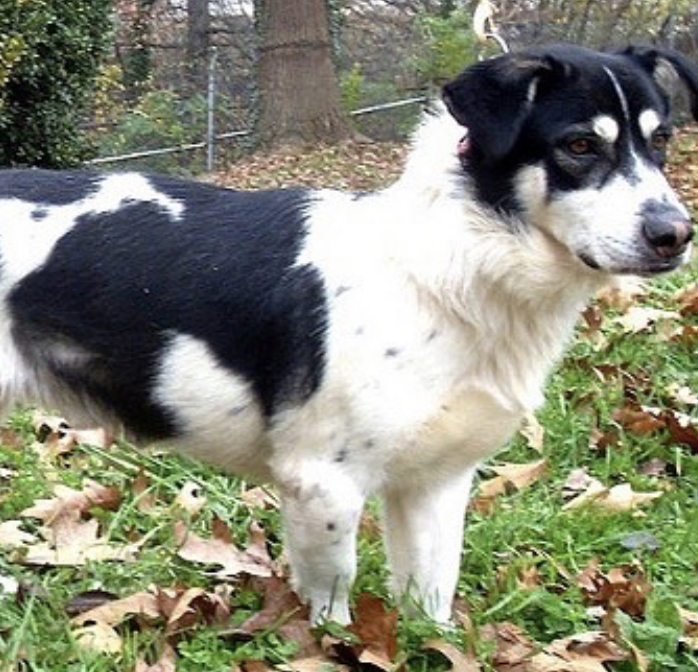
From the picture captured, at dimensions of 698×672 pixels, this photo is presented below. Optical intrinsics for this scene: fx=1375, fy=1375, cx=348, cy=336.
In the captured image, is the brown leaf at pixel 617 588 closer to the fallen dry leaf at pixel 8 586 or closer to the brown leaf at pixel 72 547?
the brown leaf at pixel 72 547

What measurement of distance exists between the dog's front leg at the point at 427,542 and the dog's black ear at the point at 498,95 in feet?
2.99

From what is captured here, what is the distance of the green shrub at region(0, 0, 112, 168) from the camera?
9992mm

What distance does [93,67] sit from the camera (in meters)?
11.3

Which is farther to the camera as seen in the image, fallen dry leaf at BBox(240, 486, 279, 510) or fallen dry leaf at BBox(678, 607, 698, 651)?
fallen dry leaf at BBox(240, 486, 279, 510)

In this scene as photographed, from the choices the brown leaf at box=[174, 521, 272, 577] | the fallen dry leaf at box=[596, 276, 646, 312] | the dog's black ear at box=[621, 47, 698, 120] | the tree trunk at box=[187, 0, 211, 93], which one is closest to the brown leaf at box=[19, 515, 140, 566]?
the brown leaf at box=[174, 521, 272, 577]

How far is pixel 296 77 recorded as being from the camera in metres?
15.0

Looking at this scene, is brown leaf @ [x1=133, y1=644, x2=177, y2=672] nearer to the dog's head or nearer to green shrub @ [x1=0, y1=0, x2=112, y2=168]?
the dog's head

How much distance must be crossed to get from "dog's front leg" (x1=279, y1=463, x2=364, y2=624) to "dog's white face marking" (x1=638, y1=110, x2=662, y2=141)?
1016 millimetres

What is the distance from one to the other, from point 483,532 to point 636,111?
147cm

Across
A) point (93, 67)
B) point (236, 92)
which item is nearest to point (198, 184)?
point (93, 67)

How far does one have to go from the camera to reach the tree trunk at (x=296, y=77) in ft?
48.9

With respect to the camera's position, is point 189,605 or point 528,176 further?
point 189,605

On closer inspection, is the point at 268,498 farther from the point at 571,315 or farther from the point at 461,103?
the point at 461,103

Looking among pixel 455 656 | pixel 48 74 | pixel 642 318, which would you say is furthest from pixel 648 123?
pixel 48 74
